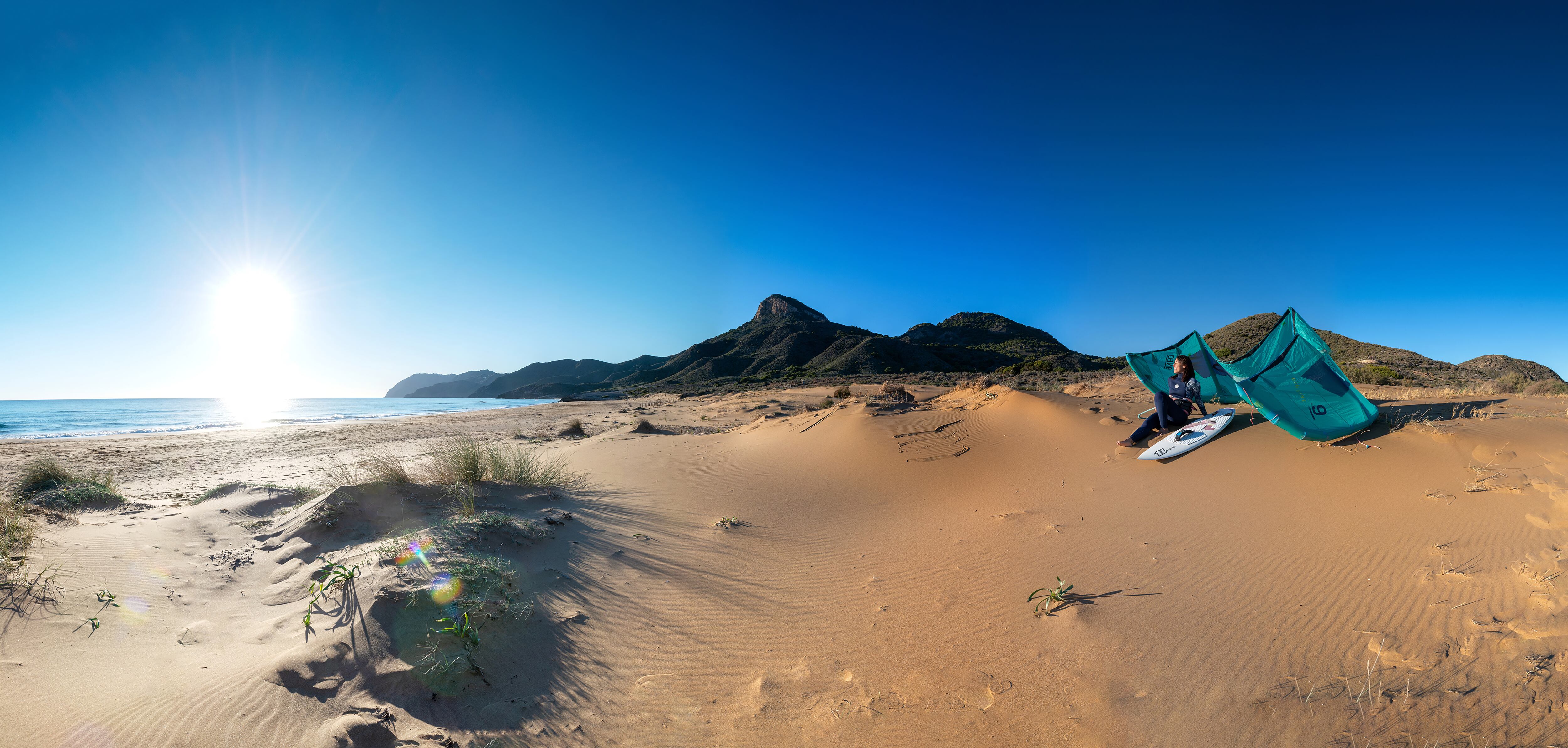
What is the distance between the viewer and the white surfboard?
697cm

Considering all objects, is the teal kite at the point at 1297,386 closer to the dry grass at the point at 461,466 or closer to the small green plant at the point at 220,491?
the dry grass at the point at 461,466

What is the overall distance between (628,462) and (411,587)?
703cm

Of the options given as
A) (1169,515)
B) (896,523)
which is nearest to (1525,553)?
(1169,515)

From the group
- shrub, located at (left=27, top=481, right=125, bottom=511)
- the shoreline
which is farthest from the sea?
shrub, located at (left=27, top=481, right=125, bottom=511)

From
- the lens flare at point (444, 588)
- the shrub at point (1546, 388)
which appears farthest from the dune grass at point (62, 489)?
the shrub at point (1546, 388)

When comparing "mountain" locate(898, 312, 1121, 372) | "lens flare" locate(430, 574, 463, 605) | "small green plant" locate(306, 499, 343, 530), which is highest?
"mountain" locate(898, 312, 1121, 372)

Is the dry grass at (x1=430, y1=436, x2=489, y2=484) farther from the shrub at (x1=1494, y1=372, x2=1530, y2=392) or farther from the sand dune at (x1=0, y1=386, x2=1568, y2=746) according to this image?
the shrub at (x1=1494, y1=372, x2=1530, y2=392)

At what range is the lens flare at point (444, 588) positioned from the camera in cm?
369

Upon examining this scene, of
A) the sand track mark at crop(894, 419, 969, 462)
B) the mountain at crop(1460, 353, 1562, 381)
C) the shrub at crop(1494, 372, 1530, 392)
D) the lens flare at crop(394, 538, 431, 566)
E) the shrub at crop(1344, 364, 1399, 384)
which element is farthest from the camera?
the mountain at crop(1460, 353, 1562, 381)

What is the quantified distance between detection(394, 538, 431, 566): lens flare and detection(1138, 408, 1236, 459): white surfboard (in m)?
8.30

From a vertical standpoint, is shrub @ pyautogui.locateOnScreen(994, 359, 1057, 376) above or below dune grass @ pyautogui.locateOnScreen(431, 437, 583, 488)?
above

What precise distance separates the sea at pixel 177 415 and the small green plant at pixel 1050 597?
31.4 metres

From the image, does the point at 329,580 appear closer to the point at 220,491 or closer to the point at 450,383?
the point at 220,491

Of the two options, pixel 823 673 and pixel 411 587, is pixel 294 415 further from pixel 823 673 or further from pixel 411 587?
pixel 823 673
